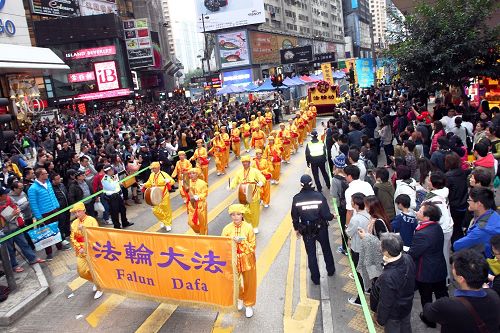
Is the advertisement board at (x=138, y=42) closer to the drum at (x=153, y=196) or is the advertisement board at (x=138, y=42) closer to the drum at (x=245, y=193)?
the drum at (x=153, y=196)

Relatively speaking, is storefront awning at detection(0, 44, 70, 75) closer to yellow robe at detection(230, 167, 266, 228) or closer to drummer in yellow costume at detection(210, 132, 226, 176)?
drummer in yellow costume at detection(210, 132, 226, 176)

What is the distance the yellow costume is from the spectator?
8.96ft

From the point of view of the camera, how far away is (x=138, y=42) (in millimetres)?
60281

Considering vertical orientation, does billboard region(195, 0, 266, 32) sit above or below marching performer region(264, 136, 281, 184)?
above

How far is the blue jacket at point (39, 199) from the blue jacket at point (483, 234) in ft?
25.2

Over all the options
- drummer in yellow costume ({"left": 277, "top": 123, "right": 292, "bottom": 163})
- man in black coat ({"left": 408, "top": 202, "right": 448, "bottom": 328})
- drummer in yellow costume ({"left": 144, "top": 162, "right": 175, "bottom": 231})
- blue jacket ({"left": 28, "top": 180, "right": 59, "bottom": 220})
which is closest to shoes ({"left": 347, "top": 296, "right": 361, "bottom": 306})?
man in black coat ({"left": 408, "top": 202, "right": 448, "bottom": 328})

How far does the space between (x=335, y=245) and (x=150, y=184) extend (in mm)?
4185

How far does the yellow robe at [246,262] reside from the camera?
5.62 meters

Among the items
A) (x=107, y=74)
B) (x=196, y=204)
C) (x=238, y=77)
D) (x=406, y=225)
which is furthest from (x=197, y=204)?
(x=238, y=77)

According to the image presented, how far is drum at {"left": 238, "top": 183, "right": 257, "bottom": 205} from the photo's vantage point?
27.1ft

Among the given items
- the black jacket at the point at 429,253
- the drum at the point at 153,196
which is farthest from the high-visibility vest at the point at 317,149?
the black jacket at the point at 429,253

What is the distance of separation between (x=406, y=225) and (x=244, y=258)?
82.2 inches

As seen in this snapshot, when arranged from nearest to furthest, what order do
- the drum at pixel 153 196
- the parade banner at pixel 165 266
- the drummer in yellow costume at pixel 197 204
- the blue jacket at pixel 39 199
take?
the parade banner at pixel 165 266, the drummer in yellow costume at pixel 197 204, the blue jacket at pixel 39 199, the drum at pixel 153 196

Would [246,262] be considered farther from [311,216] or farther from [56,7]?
[56,7]
